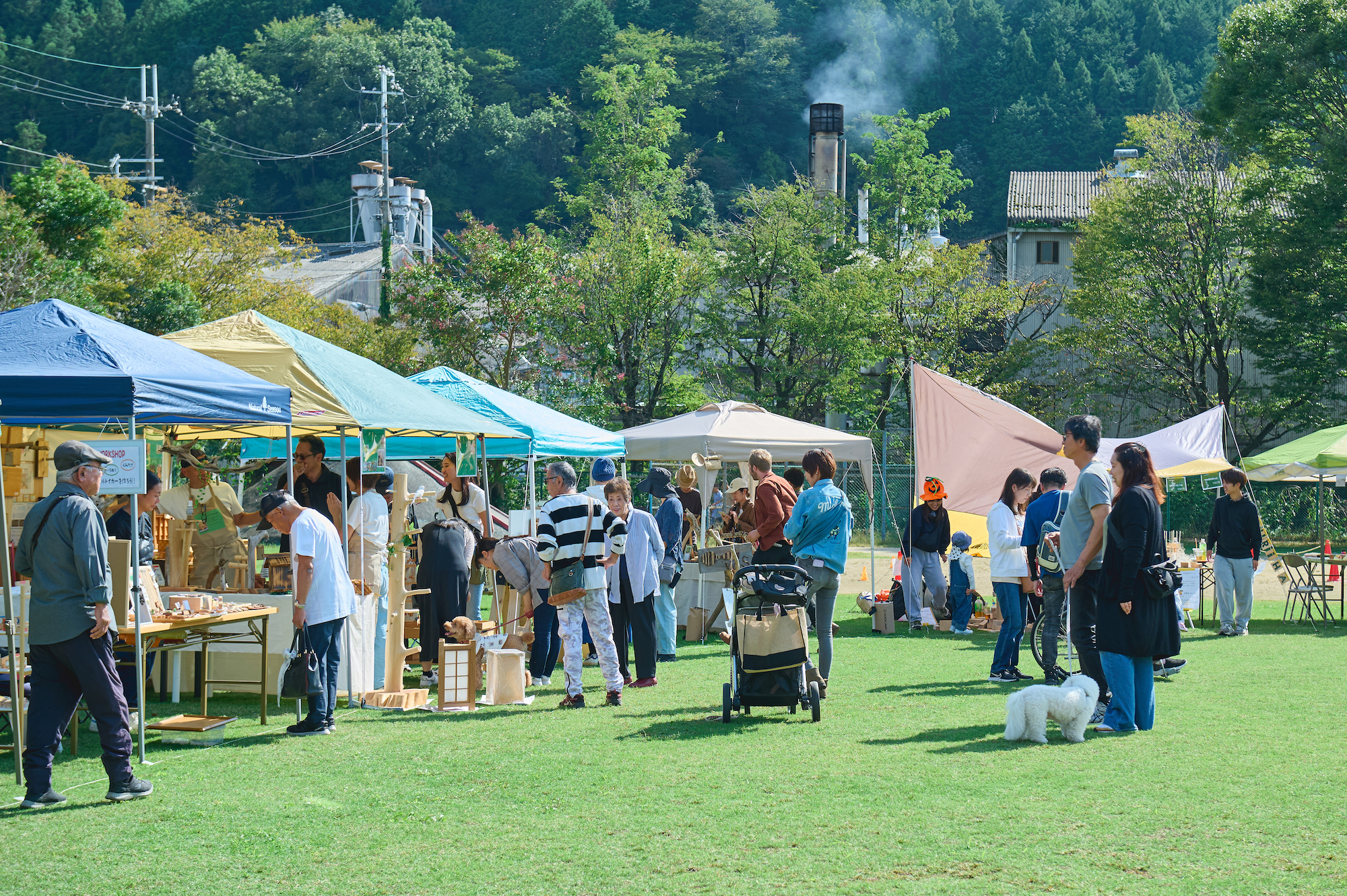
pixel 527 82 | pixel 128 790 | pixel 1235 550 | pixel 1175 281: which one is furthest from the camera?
pixel 527 82

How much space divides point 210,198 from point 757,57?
2955 centimetres

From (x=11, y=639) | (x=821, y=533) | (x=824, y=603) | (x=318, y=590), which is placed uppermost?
(x=821, y=533)

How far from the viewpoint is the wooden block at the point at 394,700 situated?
8859 mm

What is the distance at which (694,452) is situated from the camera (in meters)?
14.1

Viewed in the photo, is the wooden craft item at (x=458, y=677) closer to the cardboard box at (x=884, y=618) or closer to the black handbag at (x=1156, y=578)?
the black handbag at (x=1156, y=578)

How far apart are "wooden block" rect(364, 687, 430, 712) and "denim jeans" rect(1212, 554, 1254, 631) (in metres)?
8.86

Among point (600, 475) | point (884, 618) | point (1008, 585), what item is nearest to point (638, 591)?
point (600, 475)

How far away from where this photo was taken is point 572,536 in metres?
8.37

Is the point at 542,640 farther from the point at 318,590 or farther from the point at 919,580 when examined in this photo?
the point at 919,580

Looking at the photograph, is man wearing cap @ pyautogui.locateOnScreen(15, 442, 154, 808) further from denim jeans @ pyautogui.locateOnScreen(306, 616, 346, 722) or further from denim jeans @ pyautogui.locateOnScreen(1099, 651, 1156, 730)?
denim jeans @ pyautogui.locateOnScreen(1099, 651, 1156, 730)

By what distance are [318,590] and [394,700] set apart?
164 cm

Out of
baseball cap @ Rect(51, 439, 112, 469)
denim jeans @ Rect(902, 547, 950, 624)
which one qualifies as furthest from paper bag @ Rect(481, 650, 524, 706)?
denim jeans @ Rect(902, 547, 950, 624)

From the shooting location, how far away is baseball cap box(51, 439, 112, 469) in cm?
582

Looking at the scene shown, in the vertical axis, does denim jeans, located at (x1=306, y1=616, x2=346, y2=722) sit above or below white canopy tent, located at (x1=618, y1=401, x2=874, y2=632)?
Answer: below
